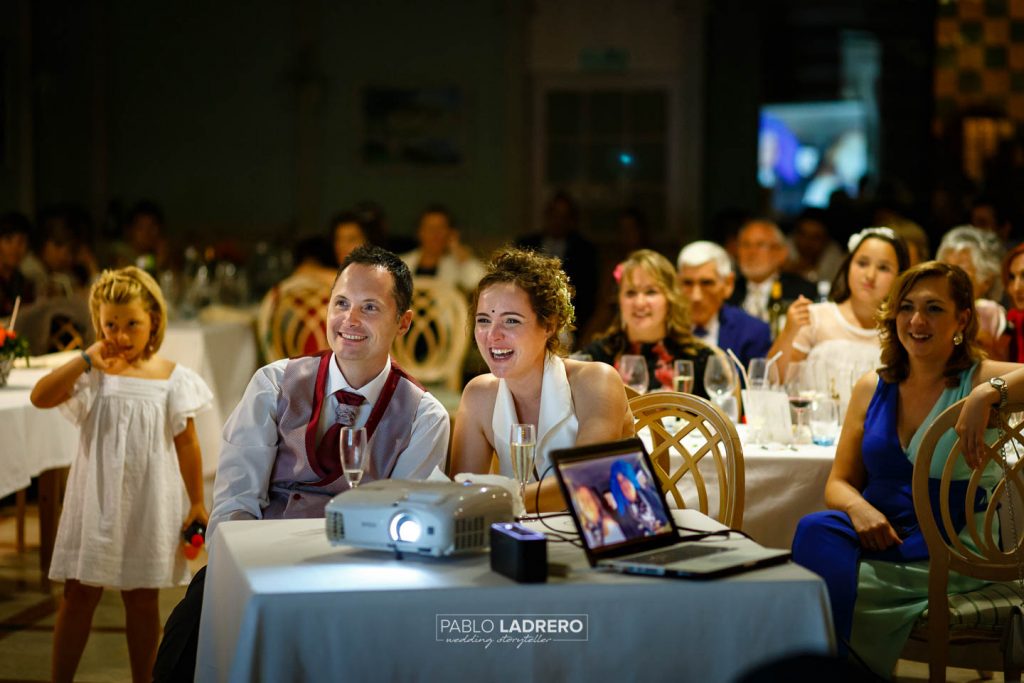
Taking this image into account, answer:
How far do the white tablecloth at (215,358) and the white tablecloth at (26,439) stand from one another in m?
1.71

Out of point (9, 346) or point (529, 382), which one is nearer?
point (529, 382)

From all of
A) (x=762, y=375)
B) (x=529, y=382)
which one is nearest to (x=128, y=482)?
(x=529, y=382)

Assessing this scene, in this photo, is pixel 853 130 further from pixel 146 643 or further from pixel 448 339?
pixel 146 643

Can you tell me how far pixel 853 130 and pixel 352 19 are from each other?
4.50 m

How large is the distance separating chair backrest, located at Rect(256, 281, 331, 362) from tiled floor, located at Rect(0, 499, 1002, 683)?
Result: 173 centimetres

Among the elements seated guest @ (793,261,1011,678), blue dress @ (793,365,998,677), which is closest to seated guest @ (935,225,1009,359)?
seated guest @ (793,261,1011,678)

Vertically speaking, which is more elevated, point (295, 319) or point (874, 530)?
point (295, 319)

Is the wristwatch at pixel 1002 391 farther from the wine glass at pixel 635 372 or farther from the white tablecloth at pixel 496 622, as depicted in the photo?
the wine glass at pixel 635 372

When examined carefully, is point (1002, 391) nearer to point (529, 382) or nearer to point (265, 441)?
point (529, 382)

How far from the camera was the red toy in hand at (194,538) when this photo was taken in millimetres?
3601

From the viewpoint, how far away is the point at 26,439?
409cm

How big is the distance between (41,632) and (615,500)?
2.68 metres

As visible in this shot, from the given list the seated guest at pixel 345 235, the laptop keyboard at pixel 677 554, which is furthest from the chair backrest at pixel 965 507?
the seated guest at pixel 345 235

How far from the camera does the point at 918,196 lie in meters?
11.1
